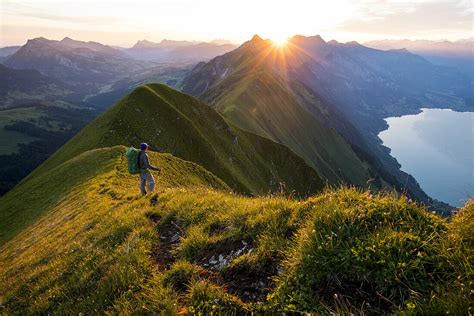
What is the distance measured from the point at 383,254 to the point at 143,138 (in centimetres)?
4909

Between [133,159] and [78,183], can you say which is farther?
[78,183]

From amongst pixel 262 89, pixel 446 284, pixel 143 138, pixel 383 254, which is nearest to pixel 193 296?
pixel 383 254

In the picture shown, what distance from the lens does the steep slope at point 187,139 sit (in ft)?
173

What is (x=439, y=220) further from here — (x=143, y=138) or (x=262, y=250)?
(x=143, y=138)

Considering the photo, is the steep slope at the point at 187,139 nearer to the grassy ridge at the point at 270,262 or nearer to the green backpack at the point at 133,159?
the green backpack at the point at 133,159

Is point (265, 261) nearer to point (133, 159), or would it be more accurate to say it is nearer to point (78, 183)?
point (133, 159)

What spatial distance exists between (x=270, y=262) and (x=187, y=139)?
54.2 m

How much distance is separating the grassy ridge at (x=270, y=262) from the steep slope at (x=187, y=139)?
40.0m

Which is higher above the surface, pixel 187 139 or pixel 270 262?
pixel 270 262

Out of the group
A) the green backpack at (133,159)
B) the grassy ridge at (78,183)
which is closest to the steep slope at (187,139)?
the grassy ridge at (78,183)

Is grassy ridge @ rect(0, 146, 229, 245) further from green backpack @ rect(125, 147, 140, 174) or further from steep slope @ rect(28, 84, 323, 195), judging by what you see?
steep slope @ rect(28, 84, 323, 195)

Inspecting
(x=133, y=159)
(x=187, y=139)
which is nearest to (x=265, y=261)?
(x=133, y=159)

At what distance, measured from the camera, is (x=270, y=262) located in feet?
23.1

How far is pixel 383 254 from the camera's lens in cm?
549
